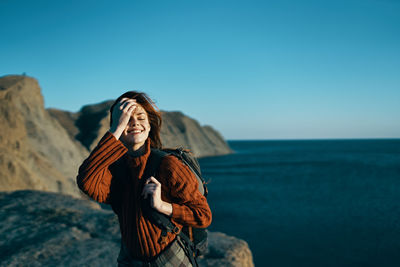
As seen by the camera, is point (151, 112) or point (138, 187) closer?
point (138, 187)

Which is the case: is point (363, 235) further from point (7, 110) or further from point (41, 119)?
point (41, 119)

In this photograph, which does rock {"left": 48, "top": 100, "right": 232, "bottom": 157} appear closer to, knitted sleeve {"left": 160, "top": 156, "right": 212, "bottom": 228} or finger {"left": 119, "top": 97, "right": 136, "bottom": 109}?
knitted sleeve {"left": 160, "top": 156, "right": 212, "bottom": 228}

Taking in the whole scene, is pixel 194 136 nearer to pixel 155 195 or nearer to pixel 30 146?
pixel 30 146

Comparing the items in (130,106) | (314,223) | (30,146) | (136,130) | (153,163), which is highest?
(130,106)

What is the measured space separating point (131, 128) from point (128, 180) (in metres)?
0.33

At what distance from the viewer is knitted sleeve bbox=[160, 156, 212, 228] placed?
153cm

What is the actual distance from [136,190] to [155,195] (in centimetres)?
23

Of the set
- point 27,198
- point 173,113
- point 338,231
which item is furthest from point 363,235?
point 173,113

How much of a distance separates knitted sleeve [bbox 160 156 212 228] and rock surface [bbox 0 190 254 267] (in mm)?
2813

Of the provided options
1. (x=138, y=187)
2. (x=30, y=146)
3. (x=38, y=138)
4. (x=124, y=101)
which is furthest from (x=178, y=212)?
(x=38, y=138)

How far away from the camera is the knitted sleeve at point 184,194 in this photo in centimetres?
153

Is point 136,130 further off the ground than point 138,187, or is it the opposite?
point 136,130

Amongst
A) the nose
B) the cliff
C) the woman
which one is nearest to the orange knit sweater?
the woman

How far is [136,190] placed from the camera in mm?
1631
